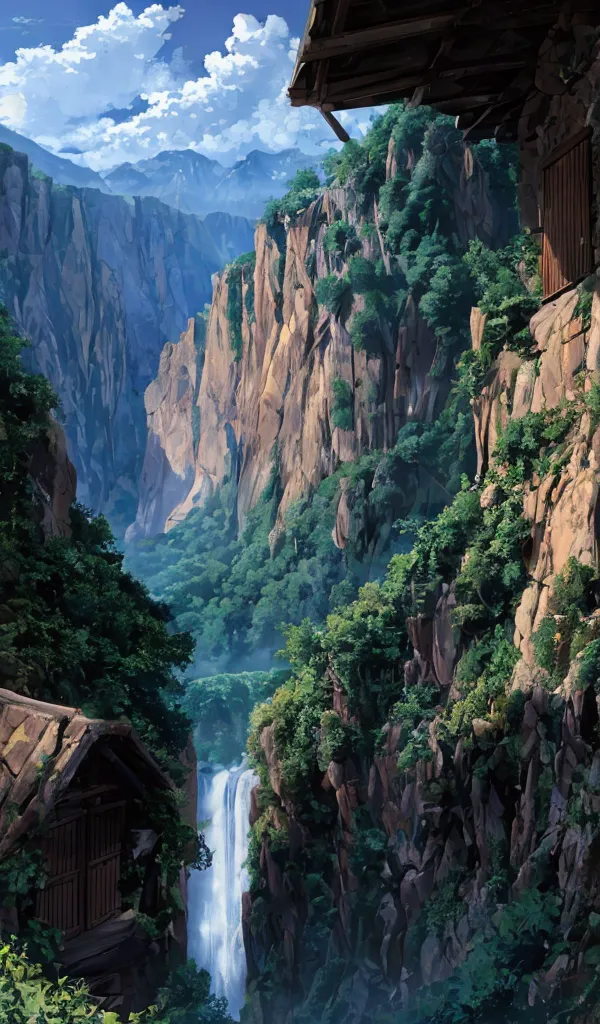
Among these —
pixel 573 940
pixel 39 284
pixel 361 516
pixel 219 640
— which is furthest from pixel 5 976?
pixel 39 284

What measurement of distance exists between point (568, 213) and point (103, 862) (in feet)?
36.2

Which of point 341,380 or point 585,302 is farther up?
point 341,380

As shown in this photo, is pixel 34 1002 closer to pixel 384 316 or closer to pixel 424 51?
pixel 424 51

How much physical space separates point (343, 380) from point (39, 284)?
26532 mm

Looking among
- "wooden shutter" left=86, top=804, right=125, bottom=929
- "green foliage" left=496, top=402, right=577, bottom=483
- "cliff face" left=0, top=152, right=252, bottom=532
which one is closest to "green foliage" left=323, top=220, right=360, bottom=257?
"cliff face" left=0, top=152, right=252, bottom=532

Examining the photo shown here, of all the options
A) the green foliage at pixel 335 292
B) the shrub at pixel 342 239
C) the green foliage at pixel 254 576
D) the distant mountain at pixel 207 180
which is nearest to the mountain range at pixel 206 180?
the distant mountain at pixel 207 180

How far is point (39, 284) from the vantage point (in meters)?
59.9

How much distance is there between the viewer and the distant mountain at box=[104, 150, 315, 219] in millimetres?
73062

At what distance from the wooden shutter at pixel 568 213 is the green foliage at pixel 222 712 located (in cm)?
2828

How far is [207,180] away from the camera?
74562 millimetres

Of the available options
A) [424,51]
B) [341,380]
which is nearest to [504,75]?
[424,51]

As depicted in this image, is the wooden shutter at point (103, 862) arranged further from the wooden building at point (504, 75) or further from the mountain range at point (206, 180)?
the mountain range at point (206, 180)

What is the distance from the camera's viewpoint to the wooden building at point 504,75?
13.2 meters

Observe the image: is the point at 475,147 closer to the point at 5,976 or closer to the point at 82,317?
the point at 82,317
